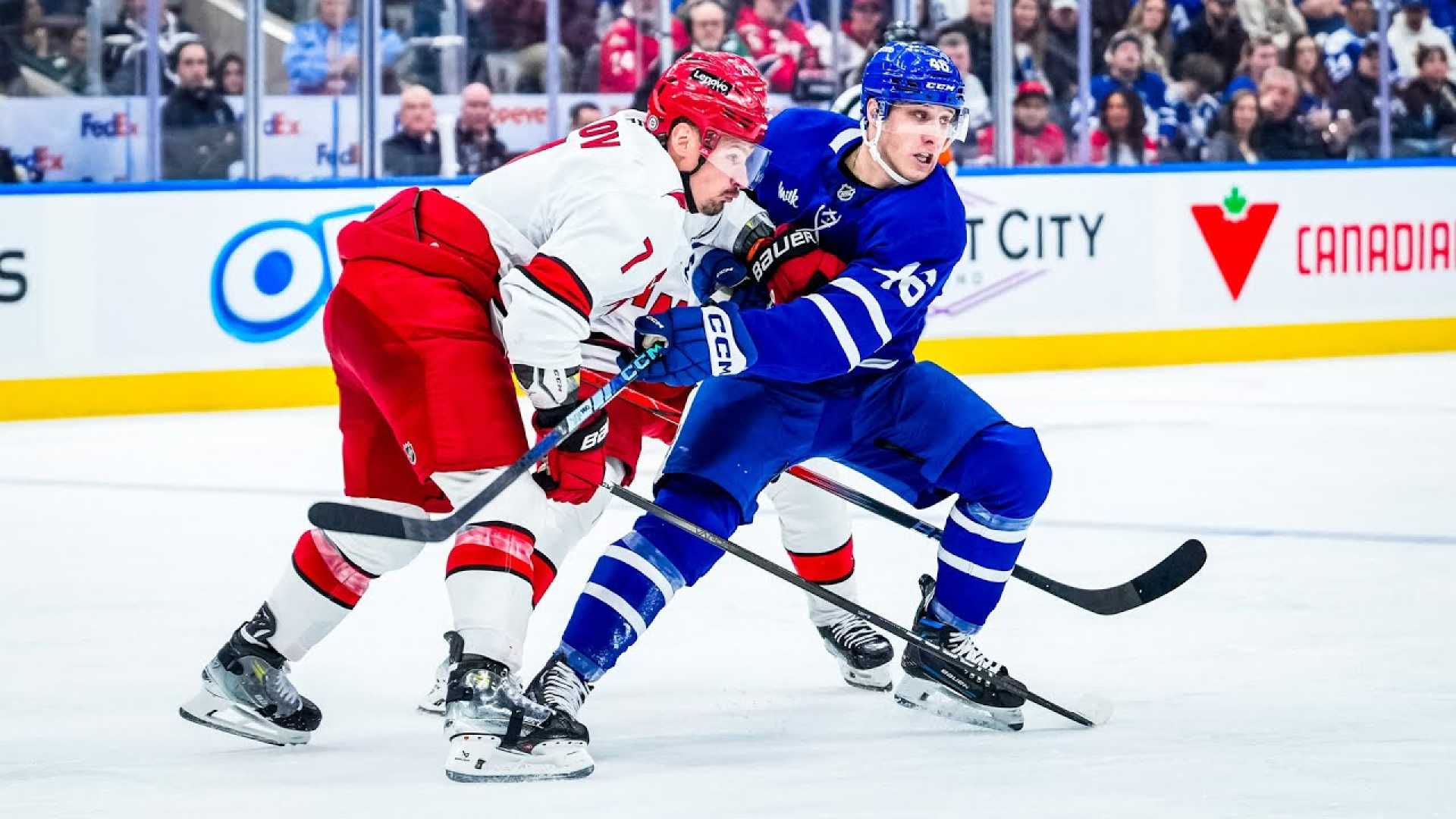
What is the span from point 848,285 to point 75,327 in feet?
14.8

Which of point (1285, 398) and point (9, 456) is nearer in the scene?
point (9, 456)

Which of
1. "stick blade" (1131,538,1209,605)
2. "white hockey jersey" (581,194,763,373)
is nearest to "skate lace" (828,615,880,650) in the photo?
"stick blade" (1131,538,1209,605)

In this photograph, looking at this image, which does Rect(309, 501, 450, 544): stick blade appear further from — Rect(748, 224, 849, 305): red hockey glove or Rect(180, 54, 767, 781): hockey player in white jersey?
Rect(748, 224, 849, 305): red hockey glove

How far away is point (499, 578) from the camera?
268 centimetres

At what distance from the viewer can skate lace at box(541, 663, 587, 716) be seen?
9.16 feet

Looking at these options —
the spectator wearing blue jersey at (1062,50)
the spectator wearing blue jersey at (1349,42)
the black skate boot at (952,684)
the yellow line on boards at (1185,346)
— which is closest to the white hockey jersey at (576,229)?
the black skate boot at (952,684)

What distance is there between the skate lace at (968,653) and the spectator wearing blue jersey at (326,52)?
4.87 metres

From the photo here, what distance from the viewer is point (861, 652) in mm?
3363

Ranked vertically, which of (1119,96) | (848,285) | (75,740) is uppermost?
(1119,96)

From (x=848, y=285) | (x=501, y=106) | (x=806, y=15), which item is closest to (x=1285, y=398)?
(x=806, y=15)

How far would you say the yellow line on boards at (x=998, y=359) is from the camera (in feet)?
22.9

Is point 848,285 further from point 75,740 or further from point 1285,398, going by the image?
point 1285,398

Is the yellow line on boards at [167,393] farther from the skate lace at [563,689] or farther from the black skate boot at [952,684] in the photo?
the skate lace at [563,689]

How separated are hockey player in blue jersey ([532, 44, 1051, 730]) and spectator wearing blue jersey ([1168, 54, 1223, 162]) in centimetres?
606
